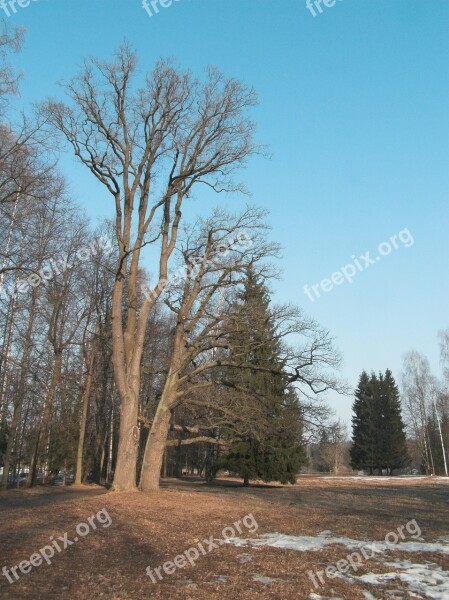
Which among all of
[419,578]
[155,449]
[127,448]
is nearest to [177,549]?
[419,578]

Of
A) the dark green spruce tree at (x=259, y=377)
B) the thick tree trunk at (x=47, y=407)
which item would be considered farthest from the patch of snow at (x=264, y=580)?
the thick tree trunk at (x=47, y=407)

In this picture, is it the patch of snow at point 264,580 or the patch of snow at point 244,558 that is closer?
the patch of snow at point 264,580

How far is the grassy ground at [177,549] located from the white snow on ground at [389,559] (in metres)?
0.21

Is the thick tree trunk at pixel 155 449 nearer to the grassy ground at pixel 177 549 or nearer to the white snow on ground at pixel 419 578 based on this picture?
the grassy ground at pixel 177 549

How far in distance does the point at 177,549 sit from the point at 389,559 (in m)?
3.25

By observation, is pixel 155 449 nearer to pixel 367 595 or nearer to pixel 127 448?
pixel 127 448

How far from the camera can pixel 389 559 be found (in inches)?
292

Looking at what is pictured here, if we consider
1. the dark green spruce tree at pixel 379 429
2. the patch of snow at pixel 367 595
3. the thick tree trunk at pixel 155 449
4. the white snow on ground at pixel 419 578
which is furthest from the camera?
the dark green spruce tree at pixel 379 429

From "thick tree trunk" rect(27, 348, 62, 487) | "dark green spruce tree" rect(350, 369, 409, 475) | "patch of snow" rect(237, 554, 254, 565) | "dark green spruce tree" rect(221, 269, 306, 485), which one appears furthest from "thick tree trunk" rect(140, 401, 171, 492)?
"dark green spruce tree" rect(350, 369, 409, 475)

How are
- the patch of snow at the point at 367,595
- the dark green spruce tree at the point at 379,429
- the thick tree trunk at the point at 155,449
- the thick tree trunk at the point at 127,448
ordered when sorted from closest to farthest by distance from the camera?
the patch of snow at the point at 367,595
the thick tree trunk at the point at 127,448
the thick tree trunk at the point at 155,449
the dark green spruce tree at the point at 379,429

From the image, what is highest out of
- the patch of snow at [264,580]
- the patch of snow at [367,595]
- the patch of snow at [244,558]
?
the patch of snow at [244,558]

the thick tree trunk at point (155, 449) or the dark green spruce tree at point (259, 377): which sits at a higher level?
the dark green spruce tree at point (259, 377)

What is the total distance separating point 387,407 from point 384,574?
180 feet

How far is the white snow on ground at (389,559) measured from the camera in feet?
19.1
